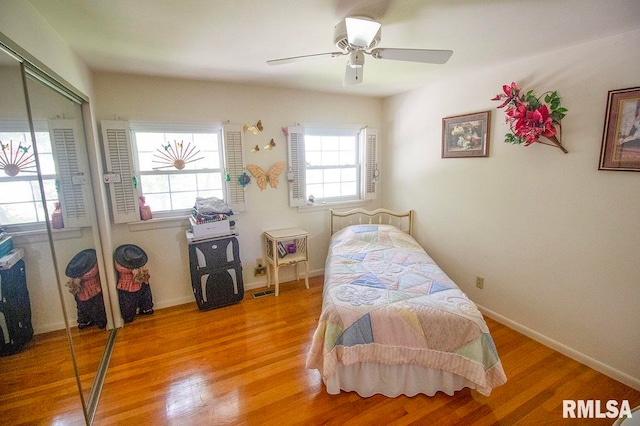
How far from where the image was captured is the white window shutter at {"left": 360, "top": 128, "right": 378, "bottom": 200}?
3854 millimetres

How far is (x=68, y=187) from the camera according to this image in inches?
76.4

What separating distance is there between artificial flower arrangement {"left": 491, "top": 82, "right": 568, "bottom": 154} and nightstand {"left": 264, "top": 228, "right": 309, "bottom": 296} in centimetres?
224

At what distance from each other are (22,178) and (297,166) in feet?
8.00

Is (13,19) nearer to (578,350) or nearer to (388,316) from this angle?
(388,316)

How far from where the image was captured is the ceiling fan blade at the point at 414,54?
1.69 m

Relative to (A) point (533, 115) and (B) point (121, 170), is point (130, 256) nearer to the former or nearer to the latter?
(B) point (121, 170)

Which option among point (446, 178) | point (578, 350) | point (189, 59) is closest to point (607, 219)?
point (578, 350)

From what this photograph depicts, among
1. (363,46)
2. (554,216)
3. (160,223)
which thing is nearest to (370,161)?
(554,216)

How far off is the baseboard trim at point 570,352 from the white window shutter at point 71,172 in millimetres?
3624

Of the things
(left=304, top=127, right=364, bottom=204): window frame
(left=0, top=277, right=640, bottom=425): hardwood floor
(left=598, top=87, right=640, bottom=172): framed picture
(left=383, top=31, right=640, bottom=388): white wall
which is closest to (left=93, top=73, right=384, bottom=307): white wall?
(left=304, top=127, right=364, bottom=204): window frame

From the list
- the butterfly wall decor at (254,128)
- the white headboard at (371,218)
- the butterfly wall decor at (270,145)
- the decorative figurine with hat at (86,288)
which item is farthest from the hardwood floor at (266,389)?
the butterfly wall decor at (254,128)

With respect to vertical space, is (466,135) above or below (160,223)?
above

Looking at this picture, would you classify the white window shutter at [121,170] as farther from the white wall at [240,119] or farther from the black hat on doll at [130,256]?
the black hat on doll at [130,256]

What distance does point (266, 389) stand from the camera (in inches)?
76.1
